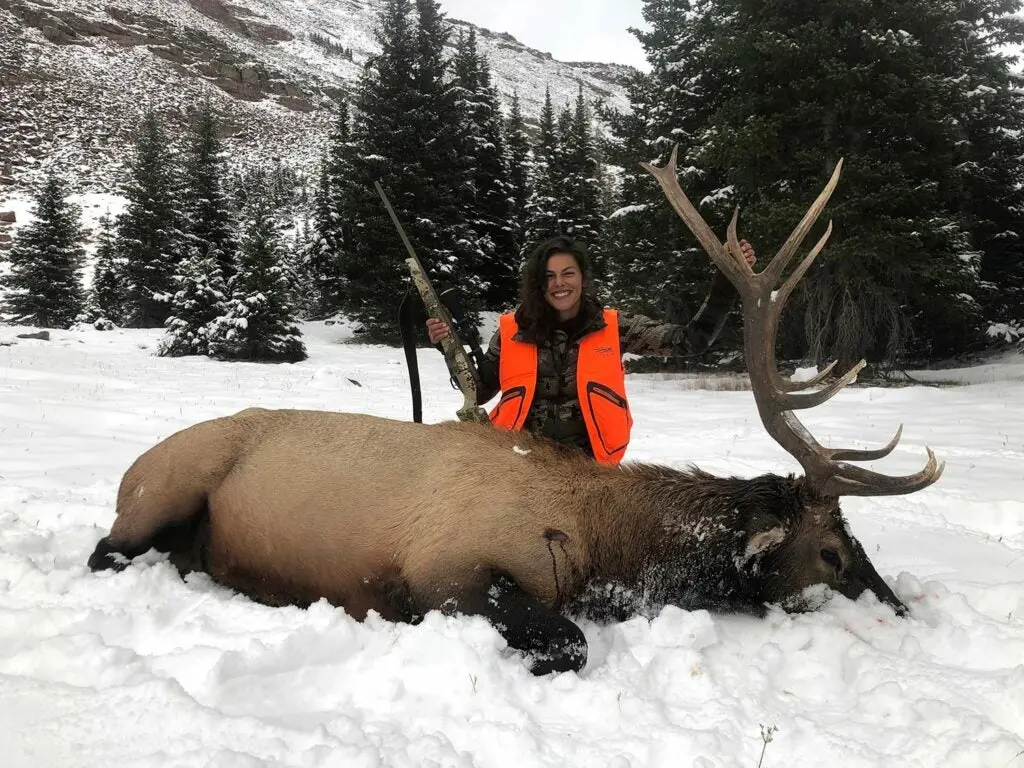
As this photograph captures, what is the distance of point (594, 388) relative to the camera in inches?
156

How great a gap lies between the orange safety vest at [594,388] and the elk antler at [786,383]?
1.01 meters

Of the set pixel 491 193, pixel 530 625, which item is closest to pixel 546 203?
pixel 491 193

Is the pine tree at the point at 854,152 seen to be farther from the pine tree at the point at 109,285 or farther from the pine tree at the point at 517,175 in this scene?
the pine tree at the point at 109,285

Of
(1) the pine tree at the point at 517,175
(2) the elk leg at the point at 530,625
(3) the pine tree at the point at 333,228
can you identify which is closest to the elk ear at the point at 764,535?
(2) the elk leg at the point at 530,625

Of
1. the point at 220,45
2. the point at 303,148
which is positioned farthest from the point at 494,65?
the point at 303,148

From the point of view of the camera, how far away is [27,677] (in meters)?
1.90

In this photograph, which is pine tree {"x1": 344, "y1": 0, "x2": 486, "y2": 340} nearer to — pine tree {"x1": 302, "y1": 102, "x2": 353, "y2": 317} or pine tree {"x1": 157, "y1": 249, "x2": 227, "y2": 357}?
pine tree {"x1": 302, "y1": 102, "x2": 353, "y2": 317}

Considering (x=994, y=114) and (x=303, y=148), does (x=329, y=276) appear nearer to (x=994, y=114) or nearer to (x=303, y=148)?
(x=994, y=114)

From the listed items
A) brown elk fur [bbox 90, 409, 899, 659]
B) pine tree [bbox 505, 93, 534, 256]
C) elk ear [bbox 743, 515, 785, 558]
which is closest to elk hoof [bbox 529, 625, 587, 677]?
brown elk fur [bbox 90, 409, 899, 659]

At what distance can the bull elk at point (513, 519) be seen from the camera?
274cm

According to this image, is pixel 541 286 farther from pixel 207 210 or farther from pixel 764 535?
pixel 207 210

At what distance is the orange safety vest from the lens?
395cm

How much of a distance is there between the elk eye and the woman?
132cm

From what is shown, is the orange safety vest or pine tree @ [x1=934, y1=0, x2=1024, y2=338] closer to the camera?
the orange safety vest
